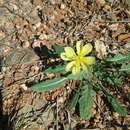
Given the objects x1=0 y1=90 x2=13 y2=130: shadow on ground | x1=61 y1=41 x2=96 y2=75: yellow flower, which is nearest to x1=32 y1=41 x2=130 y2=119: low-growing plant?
x1=61 y1=41 x2=96 y2=75: yellow flower

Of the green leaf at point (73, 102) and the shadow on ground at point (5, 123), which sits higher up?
the green leaf at point (73, 102)

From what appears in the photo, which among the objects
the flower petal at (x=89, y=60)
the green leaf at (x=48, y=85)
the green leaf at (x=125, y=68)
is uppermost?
the flower petal at (x=89, y=60)

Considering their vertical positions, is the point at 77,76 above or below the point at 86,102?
above

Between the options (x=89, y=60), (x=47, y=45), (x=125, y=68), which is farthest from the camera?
(x=47, y=45)

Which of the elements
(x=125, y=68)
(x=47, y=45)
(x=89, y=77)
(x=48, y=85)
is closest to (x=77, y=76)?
(x=89, y=77)

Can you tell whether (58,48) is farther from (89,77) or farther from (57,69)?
(89,77)

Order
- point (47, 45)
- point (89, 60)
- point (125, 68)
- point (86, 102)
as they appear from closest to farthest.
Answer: point (89, 60)
point (86, 102)
point (125, 68)
point (47, 45)

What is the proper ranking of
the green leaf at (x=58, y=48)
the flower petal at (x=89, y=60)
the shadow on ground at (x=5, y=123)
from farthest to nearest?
the green leaf at (x=58, y=48)
the shadow on ground at (x=5, y=123)
the flower petal at (x=89, y=60)

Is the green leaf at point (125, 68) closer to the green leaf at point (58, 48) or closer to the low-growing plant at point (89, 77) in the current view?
the low-growing plant at point (89, 77)

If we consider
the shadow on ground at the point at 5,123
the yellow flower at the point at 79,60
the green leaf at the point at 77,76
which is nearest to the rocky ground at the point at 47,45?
the shadow on ground at the point at 5,123
